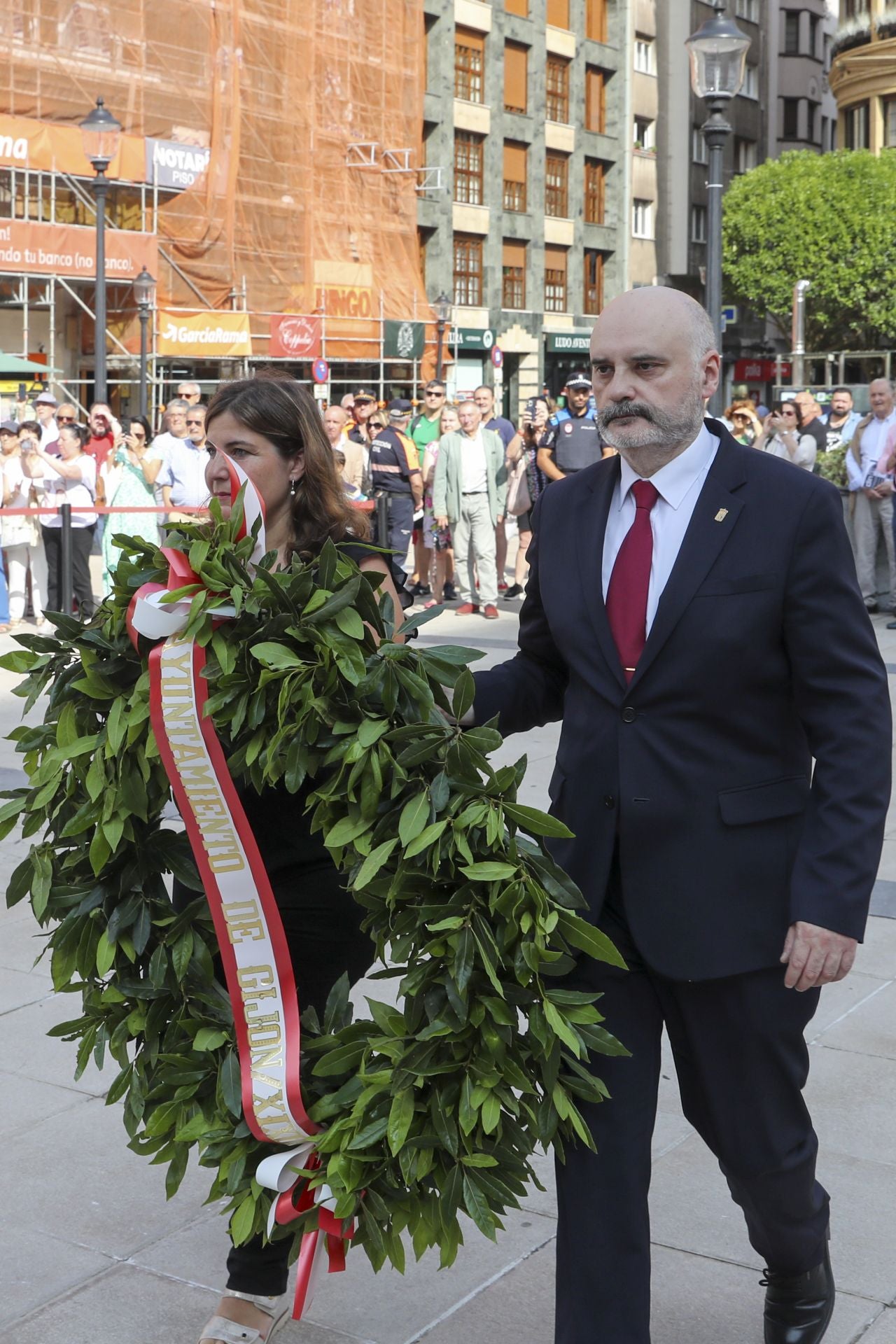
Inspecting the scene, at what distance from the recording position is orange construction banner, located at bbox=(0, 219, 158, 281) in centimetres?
3164

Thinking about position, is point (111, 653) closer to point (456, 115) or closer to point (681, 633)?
point (681, 633)

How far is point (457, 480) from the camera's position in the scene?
14531 millimetres

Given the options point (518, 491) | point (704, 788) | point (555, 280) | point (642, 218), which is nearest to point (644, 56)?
point (642, 218)

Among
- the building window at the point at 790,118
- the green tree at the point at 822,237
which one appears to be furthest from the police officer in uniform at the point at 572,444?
the building window at the point at 790,118

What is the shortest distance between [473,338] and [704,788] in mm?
46030

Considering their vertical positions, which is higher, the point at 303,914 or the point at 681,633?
the point at 681,633

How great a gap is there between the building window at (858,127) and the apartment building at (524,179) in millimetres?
15555

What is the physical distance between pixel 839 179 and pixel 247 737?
198ft

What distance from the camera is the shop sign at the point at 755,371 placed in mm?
66312

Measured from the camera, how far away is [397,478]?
1492cm

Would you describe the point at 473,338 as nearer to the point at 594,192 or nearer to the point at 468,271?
the point at 468,271

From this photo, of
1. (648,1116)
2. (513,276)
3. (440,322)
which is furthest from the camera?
(513,276)

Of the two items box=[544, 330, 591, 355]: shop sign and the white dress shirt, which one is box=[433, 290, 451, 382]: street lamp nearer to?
box=[544, 330, 591, 355]: shop sign

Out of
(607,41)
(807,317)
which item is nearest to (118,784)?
(607,41)
